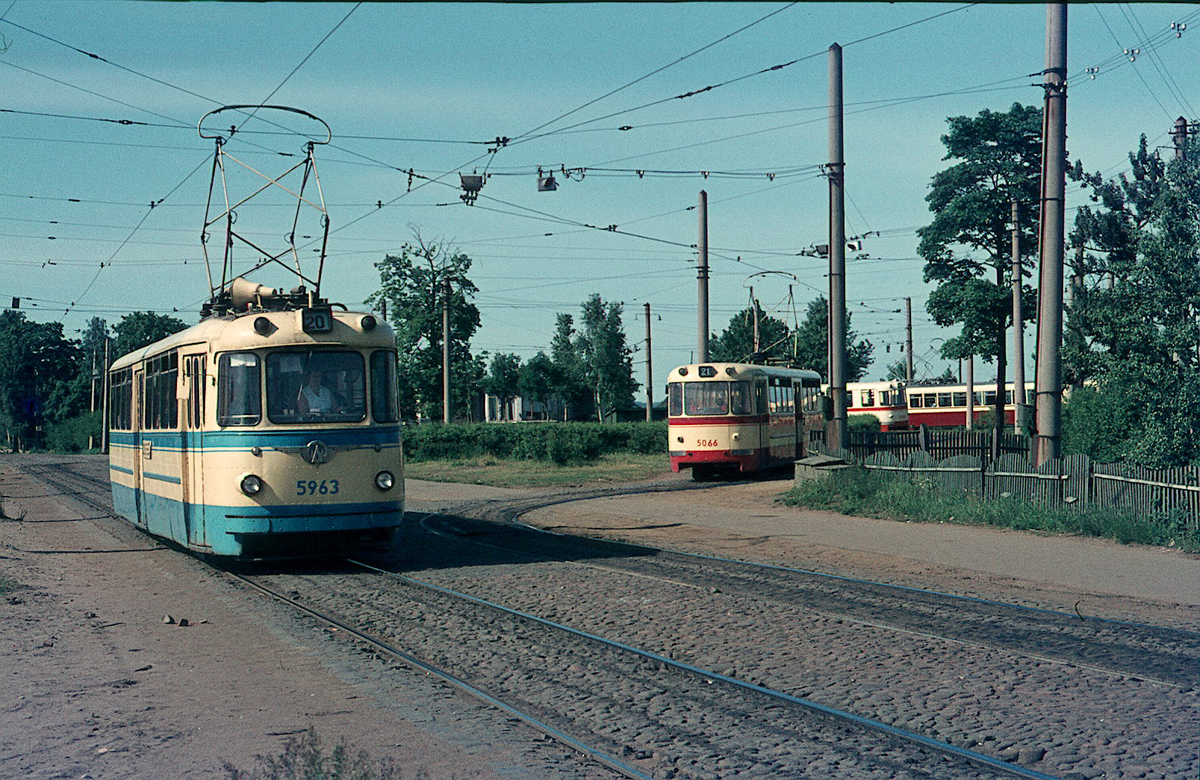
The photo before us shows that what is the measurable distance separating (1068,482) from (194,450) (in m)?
12.8

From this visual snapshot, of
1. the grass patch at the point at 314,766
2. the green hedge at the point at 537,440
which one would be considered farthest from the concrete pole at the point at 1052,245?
the green hedge at the point at 537,440

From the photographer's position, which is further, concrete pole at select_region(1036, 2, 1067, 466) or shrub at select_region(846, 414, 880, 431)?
shrub at select_region(846, 414, 880, 431)

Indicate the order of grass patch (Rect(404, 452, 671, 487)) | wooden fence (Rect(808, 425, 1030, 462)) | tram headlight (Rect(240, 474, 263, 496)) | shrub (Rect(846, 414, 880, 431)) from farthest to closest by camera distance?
1. shrub (Rect(846, 414, 880, 431))
2. grass patch (Rect(404, 452, 671, 487))
3. wooden fence (Rect(808, 425, 1030, 462))
4. tram headlight (Rect(240, 474, 263, 496))

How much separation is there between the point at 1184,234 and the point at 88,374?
10583 cm

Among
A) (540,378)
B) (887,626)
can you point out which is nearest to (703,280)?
(887,626)

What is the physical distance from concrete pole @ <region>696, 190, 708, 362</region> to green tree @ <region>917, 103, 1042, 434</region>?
Answer: 1744 cm

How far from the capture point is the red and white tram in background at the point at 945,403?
5995 centimetres

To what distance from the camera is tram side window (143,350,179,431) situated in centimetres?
1421

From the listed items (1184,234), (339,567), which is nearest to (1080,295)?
(1184,234)

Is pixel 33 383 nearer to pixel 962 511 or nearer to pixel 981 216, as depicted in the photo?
pixel 981 216

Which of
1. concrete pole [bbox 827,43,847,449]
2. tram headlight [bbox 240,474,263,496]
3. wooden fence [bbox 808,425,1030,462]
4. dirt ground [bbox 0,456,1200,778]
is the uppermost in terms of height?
concrete pole [bbox 827,43,847,449]

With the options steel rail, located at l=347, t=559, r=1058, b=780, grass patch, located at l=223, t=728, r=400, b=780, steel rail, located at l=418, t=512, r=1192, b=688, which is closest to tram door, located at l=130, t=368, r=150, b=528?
steel rail, located at l=418, t=512, r=1192, b=688

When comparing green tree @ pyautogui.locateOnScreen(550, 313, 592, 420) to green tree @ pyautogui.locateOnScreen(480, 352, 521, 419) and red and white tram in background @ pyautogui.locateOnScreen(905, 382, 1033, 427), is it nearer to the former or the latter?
green tree @ pyautogui.locateOnScreen(480, 352, 521, 419)

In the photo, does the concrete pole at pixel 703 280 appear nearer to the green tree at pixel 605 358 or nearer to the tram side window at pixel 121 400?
the tram side window at pixel 121 400
